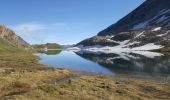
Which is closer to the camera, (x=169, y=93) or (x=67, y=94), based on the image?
(x=67, y=94)

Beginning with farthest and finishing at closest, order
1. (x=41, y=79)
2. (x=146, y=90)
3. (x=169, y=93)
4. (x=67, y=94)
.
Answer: (x=41, y=79) → (x=146, y=90) → (x=169, y=93) → (x=67, y=94)

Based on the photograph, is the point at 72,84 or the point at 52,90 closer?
the point at 52,90

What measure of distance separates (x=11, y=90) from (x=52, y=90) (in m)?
7.72

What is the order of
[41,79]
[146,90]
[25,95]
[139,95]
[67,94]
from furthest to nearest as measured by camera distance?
[41,79] < [146,90] < [139,95] < [67,94] < [25,95]

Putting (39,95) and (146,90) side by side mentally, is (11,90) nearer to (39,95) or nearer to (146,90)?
(39,95)

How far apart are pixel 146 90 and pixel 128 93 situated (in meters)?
8.24

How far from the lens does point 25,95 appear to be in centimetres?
4422

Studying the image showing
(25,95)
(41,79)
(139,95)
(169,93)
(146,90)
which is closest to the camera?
(25,95)

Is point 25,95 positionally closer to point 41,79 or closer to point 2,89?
point 2,89

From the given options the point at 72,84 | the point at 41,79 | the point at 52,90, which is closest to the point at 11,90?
the point at 52,90

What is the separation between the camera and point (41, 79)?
69125 mm

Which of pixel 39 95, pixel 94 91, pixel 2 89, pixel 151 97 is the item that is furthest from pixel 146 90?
pixel 2 89

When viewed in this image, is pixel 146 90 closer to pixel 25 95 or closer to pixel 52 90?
pixel 52 90

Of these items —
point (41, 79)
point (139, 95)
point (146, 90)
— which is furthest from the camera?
point (41, 79)
